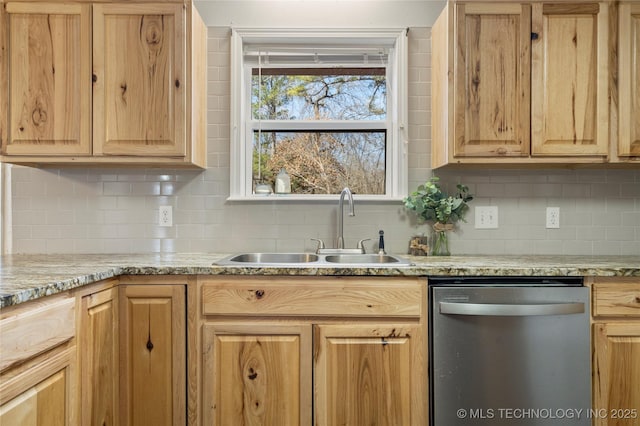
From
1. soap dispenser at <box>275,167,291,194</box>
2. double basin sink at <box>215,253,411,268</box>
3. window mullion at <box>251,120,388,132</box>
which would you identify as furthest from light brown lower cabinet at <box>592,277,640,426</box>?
soap dispenser at <box>275,167,291,194</box>

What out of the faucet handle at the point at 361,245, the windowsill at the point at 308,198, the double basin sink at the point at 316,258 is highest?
the windowsill at the point at 308,198

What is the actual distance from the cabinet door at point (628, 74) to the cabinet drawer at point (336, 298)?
122cm

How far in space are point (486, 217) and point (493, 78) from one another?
74 cm

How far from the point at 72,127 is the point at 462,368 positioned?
1967 millimetres

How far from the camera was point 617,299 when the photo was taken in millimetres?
1676

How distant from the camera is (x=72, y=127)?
1.98 meters

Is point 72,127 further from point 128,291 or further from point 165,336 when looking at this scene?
point 165,336

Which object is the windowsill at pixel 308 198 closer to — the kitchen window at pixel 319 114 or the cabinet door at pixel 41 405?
the kitchen window at pixel 319 114

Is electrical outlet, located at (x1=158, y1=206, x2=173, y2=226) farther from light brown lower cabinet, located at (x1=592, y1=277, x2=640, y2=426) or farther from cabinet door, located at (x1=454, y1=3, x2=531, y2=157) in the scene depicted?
light brown lower cabinet, located at (x1=592, y1=277, x2=640, y2=426)

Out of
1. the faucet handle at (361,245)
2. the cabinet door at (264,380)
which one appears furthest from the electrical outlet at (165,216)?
the faucet handle at (361,245)

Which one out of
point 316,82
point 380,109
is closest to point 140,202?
point 316,82

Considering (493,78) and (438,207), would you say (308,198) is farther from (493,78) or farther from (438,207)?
(493,78)

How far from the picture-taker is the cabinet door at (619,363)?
1.67 metres

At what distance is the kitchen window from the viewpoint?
2.40 m
